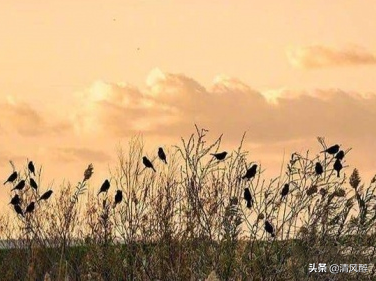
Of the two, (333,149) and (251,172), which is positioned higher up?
(333,149)

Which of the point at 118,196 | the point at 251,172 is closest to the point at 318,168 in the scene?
the point at 251,172

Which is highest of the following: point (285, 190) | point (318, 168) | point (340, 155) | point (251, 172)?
point (340, 155)

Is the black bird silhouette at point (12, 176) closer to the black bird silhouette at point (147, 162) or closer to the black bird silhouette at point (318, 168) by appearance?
the black bird silhouette at point (147, 162)

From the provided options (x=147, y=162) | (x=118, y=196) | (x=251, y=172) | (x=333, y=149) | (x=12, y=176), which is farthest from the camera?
(x=12, y=176)

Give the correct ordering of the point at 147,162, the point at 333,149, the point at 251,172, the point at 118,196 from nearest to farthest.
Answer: the point at 251,172 → the point at 333,149 → the point at 147,162 → the point at 118,196

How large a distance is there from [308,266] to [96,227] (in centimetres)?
355

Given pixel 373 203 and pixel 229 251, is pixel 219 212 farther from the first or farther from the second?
pixel 373 203

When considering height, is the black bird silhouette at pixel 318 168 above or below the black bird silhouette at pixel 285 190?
above

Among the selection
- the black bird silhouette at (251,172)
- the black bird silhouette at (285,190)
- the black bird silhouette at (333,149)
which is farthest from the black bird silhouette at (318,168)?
the black bird silhouette at (251,172)

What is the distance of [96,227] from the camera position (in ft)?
41.6

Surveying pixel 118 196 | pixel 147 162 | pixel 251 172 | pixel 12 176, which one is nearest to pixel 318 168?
pixel 251 172

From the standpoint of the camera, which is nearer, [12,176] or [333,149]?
[333,149]

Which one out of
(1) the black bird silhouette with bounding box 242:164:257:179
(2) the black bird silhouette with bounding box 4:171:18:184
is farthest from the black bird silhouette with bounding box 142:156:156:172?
(2) the black bird silhouette with bounding box 4:171:18:184

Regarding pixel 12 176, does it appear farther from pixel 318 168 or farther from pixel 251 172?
pixel 318 168
